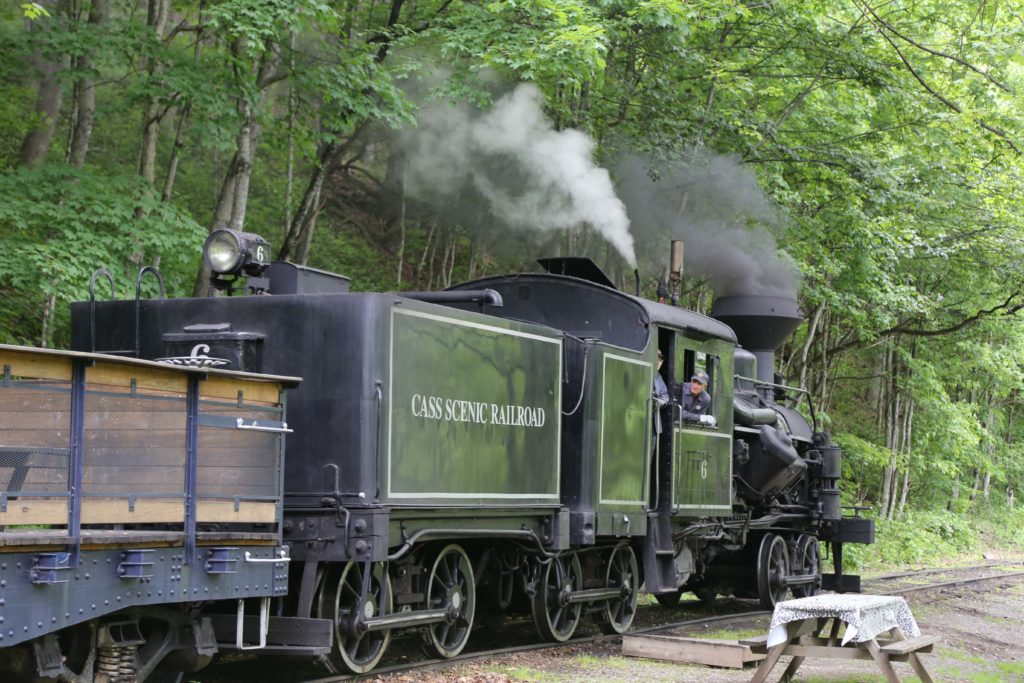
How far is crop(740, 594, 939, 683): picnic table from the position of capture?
7449mm

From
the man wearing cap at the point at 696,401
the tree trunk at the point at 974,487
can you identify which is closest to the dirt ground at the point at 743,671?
the man wearing cap at the point at 696,401

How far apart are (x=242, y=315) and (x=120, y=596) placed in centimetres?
236

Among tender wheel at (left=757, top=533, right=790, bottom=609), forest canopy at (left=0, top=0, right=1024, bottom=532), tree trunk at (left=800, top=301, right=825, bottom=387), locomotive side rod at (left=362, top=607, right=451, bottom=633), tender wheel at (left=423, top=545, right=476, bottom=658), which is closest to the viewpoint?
locomotive side rod at (left=362, top=607, right=451, bottom=633)

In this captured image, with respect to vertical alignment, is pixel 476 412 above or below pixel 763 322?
below

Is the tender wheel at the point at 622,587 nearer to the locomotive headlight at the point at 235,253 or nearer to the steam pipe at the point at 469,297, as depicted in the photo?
the steam pipe at the point at 469,297

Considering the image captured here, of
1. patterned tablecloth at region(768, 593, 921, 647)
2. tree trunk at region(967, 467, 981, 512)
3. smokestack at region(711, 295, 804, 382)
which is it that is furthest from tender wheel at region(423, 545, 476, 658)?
tree trunk at region(967, 467, 981, 512)

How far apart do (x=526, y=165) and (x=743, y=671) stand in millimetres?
8420

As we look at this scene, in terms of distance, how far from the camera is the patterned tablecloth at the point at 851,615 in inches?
292

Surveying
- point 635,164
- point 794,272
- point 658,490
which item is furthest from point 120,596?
point 635,164

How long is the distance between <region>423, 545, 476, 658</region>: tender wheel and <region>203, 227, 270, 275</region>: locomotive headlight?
7.87ft

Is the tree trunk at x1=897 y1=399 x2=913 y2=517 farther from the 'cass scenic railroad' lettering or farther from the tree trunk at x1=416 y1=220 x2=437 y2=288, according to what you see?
the 'cass scenic railroad' lettering

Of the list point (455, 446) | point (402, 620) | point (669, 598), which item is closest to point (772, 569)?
point (669, 598)

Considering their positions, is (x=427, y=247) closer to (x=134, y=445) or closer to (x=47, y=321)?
(x=47, y=321)

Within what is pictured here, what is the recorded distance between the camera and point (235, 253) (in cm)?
796
